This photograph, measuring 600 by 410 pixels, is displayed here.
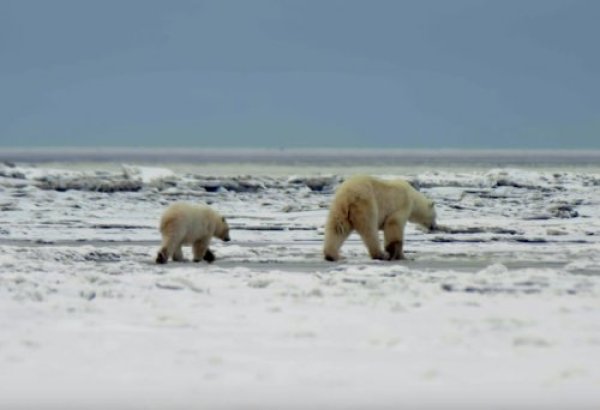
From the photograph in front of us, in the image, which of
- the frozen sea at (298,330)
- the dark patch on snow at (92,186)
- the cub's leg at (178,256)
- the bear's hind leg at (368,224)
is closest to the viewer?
the frozen sea at (298,330)

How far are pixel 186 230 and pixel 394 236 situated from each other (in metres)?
2.59

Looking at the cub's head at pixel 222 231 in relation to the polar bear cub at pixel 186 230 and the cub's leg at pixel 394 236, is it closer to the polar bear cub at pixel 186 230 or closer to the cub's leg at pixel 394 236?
the polar bear cub at pixel 186 230

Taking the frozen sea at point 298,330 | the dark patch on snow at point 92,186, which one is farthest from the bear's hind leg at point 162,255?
the dark patch on snow at point 92,186

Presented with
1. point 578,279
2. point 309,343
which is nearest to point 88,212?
point 578,279

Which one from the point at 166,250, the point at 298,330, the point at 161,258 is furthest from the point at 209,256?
the point at 298,330

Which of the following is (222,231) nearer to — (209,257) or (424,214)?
(209,257)

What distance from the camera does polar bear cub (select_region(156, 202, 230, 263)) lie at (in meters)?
14.0

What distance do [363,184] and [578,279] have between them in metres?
4.63

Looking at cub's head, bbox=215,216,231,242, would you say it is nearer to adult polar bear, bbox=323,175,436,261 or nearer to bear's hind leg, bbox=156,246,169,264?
adult polar bear, bbox=323,175,436,261

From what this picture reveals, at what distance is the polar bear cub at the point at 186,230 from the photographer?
13992 mm

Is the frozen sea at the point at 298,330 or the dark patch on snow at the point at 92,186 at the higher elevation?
the frozen sea at the point at 298,330

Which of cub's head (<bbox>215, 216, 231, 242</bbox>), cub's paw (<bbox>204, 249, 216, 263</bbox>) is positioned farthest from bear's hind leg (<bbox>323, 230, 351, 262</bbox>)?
cub's head (<bbox>215, 216, 231, 242</bbox>)

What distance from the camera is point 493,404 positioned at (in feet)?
18.0

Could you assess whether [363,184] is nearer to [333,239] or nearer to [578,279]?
[333,239]
